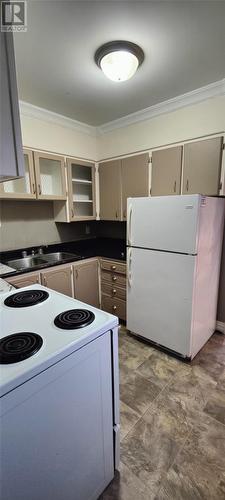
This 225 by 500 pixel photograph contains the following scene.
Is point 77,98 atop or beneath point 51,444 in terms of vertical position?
atop

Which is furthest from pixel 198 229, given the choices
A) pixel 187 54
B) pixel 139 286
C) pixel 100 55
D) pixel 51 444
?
pixel 51 444

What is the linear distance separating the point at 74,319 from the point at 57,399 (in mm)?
288

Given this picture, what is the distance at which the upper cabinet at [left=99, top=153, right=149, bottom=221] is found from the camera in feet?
8.36

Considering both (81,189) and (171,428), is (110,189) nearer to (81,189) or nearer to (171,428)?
(81,189)

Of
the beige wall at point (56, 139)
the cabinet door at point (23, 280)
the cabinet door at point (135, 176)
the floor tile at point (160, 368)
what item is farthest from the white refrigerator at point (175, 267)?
the beige wall at point (56, 139)

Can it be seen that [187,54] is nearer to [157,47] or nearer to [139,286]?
[157,47]

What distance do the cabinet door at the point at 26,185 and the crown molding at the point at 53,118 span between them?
1.32ft

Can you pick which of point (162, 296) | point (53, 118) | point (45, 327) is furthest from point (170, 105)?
point (45, 327)

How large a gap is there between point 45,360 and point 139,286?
1648 millimetres

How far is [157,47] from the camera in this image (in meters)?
1.50

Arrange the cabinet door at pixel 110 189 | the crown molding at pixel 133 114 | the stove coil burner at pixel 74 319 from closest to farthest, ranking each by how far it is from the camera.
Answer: the stove coil burner at pixel 74 319
the crown molding at pixel 133 114
the cabinet door at pixel 110 189

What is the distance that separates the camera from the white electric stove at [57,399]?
0.69 m

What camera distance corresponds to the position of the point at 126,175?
2.70 meters

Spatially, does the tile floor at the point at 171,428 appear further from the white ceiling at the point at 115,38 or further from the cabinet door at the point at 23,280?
the white ceiling at the point at 115,38
